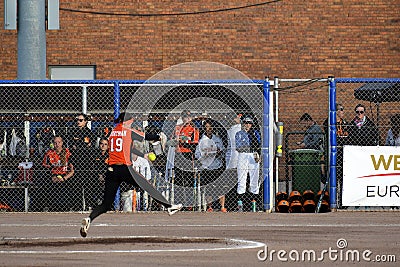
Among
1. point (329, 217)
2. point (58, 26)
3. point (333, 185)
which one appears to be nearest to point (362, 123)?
point (333, 185)

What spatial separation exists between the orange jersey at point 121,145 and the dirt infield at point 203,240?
1012mm

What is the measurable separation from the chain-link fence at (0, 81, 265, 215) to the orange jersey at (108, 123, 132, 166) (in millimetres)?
4946

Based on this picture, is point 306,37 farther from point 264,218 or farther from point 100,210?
point 100,210

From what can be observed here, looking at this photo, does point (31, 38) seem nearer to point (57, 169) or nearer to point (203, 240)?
point (57, 169)

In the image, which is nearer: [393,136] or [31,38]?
[393,136]

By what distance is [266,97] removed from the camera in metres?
17.8

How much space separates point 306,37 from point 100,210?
16.6 metres

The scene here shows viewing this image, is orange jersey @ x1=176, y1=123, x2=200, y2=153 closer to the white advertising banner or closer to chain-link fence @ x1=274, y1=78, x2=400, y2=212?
chain-link fence @ x1=274, y1=78, x2=400, y2=212

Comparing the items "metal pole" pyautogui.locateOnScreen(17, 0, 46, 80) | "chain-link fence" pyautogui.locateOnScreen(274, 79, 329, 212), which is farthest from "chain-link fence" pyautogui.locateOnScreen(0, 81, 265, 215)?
"metal pole" pyautogui.locateOnScreen(17, 0, 46, 80)

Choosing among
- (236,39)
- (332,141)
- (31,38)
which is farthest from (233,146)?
(236,39)

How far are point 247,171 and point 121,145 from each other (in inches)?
226

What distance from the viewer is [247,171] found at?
18.0 metres

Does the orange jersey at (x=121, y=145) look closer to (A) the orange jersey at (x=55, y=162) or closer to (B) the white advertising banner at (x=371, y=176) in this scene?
(A) the orange jersey at (x=55, y=162)

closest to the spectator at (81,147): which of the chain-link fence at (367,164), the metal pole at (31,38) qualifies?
the metal pole at (31,38)
